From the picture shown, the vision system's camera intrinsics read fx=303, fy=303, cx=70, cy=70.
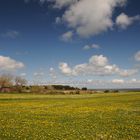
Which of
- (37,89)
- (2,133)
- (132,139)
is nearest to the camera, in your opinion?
(132,139)

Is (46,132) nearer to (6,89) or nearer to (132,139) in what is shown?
(132,139)

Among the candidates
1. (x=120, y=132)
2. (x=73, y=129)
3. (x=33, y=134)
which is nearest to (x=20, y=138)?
(x=33, y=134)

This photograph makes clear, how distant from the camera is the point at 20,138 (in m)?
20.6

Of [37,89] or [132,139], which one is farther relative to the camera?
[37,89]

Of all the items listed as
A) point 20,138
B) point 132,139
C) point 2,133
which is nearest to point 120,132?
point 132,139

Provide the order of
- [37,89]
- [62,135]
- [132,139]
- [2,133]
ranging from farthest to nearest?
[37,89] < [2,133] < [62,135] < [132,139]

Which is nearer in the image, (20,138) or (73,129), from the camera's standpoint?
(20,138)

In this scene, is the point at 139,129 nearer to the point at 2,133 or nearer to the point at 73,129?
the point at 73,129

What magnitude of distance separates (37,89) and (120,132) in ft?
476

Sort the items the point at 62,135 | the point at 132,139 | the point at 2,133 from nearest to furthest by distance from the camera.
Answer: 1. the point at 132,139
2. the point at 62,135
3. the point at 2,133

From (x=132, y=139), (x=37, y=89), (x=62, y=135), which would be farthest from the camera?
(x=37, y=89)

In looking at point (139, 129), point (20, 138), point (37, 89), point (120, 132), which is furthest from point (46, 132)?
point (37, 89)

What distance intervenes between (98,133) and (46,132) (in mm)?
4023

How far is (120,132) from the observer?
888 inches
